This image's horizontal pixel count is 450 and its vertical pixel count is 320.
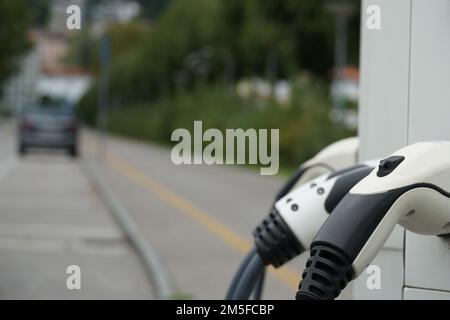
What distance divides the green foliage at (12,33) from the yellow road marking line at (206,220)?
1198 inches

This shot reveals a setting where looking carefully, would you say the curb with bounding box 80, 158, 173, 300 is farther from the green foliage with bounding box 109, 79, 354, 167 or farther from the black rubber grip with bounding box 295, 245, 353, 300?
the green foliage with bounding box 109, 79, 354, 167

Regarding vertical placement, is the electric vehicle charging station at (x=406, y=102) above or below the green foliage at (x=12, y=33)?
above

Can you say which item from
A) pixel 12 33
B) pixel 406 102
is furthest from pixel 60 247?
pixel 12 33

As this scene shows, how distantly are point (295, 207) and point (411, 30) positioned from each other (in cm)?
41

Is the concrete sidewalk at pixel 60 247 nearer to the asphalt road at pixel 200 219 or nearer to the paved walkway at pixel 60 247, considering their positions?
the paved walkway at pixel 60 247

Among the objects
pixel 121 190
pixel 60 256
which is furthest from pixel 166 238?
pixel 121 190

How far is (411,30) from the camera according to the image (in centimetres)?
197

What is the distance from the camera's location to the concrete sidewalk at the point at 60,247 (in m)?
7.49

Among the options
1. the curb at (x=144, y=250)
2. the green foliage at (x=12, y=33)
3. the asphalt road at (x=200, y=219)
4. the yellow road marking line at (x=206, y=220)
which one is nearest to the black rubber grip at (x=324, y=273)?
the yellow road marking line at (x=206, y=220)

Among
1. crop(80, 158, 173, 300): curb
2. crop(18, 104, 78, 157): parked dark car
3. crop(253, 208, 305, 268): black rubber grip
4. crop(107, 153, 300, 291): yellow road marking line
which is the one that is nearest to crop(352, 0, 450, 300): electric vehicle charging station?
crop(253, 208, 305, 268): black rubber grip

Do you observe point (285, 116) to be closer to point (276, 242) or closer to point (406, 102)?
point (276, 242)

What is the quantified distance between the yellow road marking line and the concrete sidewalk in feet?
3.34

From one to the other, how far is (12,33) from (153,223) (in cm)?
4822

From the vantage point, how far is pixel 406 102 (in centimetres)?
202
